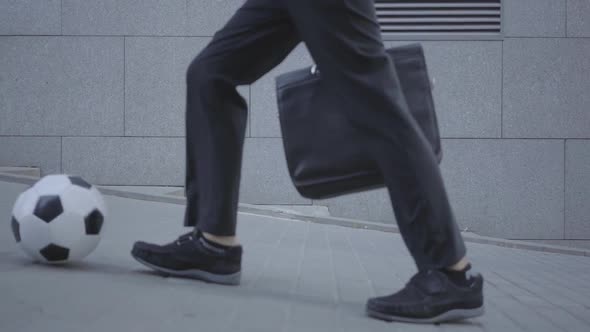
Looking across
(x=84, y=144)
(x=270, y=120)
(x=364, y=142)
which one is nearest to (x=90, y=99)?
(x=84, y=144)

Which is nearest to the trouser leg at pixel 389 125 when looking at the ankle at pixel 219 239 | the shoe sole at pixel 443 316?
the shoe sole at pixel 443 316

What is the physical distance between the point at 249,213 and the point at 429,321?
4085 millimetres

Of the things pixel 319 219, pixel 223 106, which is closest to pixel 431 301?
pixel 223 106

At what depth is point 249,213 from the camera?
5961 mm

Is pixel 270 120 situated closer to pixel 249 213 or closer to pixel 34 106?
pixel 249 213

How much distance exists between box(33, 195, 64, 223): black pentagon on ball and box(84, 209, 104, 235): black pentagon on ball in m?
0.11

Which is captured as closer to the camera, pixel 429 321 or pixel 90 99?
pixel 429 321

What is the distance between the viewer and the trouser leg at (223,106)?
2232 millimetres

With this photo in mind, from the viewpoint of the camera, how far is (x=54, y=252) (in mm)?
2490

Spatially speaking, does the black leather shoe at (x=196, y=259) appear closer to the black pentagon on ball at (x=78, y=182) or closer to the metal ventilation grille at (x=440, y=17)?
the black pentagon on ball at (x=78, y=182)

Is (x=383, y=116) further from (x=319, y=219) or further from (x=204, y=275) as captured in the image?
(x=319, y=219)

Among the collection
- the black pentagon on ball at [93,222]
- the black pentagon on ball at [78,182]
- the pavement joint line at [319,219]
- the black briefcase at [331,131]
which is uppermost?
the black briefcase at [331,131]

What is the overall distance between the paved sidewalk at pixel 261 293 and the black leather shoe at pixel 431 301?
0.12 feet

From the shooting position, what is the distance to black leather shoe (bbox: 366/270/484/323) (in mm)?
1923
